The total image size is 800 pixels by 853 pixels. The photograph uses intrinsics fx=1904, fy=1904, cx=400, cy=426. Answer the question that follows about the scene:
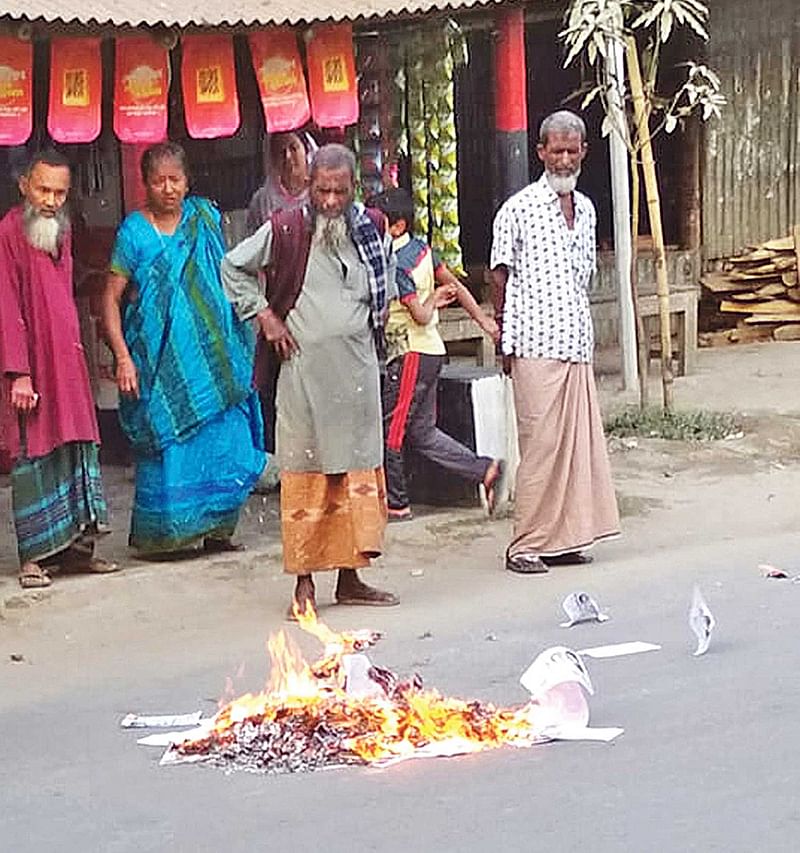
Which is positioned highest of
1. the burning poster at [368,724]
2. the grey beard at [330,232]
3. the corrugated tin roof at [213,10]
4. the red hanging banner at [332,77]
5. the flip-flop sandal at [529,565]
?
the corrugated tin roof at [213,10]

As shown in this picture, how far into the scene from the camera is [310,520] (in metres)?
7.32

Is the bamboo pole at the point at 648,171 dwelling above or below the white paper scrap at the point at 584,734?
above

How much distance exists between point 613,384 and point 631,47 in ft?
9.07

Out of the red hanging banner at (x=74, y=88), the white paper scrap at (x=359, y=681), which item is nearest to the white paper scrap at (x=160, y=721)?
the white paper scrap at (x=359, y=681)

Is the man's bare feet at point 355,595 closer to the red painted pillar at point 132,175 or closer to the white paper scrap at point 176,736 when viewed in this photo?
the white paper scrap at point 176,736

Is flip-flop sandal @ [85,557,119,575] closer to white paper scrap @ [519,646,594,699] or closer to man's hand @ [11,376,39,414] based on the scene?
man's hand @ [11,376,39,414]

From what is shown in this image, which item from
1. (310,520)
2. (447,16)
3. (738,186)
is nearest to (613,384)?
(738,186)

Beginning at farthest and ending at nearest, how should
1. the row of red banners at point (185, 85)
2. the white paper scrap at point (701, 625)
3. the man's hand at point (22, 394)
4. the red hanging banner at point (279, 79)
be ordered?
1. the red hanging banner at point (279, 79)
2. the row of red banners at point (185, 85)
3. the man's hand at point (22, 394)
4. the white paper scrap at point (701, 625)

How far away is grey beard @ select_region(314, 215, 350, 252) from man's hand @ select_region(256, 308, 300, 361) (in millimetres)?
330

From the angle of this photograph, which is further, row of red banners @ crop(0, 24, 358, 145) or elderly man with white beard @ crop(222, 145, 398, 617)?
Result: row of red banners @ crop(0, 24, 358, 145)

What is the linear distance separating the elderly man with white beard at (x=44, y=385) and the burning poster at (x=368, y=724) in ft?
7.57

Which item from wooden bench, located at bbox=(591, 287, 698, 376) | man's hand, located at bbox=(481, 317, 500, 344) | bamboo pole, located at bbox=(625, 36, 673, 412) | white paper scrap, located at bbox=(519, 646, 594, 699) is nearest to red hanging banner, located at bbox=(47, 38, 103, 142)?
man's hand, located at bbox=(481, 317, 500, 344)

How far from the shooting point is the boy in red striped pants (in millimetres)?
8930

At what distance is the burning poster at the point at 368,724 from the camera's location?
215 inches
